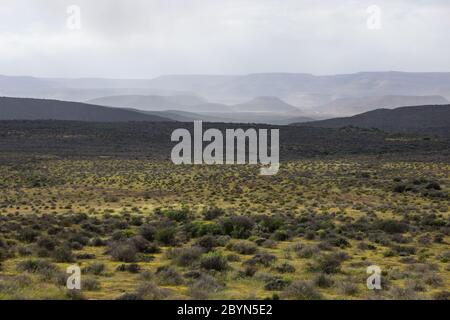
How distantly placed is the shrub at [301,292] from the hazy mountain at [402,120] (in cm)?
11423

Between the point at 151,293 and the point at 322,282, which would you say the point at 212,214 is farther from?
the point at 151,293

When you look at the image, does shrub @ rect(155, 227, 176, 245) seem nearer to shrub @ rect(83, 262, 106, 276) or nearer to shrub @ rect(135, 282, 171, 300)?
shrub @ rect(83, 262, 106, 276)

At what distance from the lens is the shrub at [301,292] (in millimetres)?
12250

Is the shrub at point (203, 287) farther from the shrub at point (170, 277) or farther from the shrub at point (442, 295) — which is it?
the shrub at point (442, 295)

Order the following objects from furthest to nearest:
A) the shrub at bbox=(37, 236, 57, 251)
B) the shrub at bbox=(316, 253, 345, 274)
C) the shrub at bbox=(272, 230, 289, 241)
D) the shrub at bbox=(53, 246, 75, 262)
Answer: the shrub at bbox=(272, 230, 289, 241), the shrub at bbox=(37, 236, 57, 251), the shrub at bbox=(53, 246, 75, 262), the shrub at bbox=(316, 253, 345, 274)

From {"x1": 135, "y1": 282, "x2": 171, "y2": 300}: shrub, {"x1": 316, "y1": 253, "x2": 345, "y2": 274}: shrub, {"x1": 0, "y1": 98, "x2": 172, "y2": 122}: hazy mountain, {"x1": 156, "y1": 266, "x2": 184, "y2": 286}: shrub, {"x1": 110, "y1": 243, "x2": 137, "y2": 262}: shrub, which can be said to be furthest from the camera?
{"x1": 0, "y1": 98, "x2": 172, "y2": 122}: hazy mountain

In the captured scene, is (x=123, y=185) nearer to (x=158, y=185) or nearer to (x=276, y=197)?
(x=158, y=185)

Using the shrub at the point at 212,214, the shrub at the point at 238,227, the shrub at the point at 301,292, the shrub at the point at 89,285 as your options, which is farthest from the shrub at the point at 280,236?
the shrub at the point at 89,285

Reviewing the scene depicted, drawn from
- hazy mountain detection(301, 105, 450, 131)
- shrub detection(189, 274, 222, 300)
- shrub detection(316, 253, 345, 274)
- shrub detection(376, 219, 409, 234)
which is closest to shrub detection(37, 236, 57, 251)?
shrub detection(189, 274, 222, 300)

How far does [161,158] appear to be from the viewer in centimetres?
6681

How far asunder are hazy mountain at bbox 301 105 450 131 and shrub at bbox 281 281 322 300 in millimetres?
114226

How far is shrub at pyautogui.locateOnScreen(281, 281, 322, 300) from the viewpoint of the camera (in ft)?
40.2

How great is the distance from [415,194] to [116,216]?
18944 millimetres
